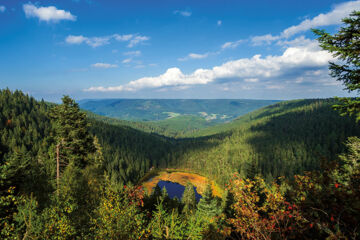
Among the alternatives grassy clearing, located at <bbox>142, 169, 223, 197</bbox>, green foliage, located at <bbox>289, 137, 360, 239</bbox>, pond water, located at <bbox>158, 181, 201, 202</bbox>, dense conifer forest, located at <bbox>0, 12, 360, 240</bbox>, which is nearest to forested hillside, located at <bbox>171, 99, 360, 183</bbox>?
grassy clearing, located at <bbox>142, 169, 223, 197</bbox>

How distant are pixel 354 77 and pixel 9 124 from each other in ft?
538

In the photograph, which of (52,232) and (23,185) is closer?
(52,232)

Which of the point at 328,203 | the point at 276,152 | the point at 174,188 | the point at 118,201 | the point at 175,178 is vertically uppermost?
the point at 328,203

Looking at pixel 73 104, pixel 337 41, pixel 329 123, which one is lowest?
pixel 329 123

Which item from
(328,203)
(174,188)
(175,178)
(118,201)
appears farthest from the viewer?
(175,178)

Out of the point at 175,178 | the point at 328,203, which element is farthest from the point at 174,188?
the point at 328,203

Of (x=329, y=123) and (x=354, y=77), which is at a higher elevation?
(x=354, y=77)

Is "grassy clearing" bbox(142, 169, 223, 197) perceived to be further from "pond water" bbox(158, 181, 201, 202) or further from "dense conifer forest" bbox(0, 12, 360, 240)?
"dense conifer forest" bbox(0, 12, 360, 240)

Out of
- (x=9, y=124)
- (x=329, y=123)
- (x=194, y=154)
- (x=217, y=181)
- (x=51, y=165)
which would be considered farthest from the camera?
(x=329, y=123)

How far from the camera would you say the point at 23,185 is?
1205 centimetres

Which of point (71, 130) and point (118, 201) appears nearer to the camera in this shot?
point (118, 201)

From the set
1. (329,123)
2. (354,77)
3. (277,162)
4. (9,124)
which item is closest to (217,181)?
(277,162)

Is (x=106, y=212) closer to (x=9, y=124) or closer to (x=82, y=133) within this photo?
(x=82, y=133)

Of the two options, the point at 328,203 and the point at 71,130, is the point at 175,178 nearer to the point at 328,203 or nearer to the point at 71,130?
the point at 71,130
